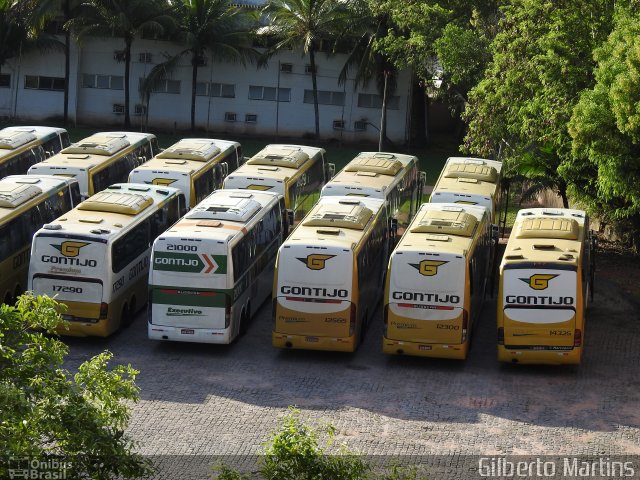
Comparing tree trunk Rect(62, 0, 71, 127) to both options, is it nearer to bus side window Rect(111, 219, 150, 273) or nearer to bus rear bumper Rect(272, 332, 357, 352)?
bus side window Rect(111, 219, 150, 273)

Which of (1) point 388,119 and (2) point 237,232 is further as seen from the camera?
(1) point 388,119

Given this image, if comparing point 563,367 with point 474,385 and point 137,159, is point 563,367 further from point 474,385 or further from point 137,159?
point 137,159

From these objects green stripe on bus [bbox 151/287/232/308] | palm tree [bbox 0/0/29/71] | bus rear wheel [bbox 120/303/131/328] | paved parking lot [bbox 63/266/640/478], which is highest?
palm tree [bbox 0/0/29/71]

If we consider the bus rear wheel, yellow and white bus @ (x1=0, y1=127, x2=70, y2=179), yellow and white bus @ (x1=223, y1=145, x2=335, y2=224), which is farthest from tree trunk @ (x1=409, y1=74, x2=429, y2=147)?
the bus rear wheel

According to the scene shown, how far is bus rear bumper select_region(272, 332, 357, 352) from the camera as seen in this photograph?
2570cm

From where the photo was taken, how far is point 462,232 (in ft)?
88.4

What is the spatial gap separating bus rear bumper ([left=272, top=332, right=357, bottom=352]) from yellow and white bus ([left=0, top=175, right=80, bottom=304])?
6.42m

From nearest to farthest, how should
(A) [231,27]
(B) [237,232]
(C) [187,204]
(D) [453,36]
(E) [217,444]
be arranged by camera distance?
(E) [217,444] < (B) [237,232] < (C) [187,204] < (D) [453,36] < (A) [231,27]

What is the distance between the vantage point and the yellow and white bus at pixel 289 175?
1298 inches

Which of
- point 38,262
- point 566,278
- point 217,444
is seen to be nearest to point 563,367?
point 566,278

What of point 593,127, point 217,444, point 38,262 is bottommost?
point 217,444

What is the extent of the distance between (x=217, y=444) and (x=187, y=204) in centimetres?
1287

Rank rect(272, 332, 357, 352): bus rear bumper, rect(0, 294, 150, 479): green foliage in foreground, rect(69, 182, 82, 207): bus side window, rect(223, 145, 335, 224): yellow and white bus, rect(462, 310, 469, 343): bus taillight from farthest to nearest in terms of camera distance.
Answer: rect(223, 145, 335, 224): yellow and white bus, rect(69, 182, 82, 207): bus side window, rect(272, 332, 357, 352): bus rear bumper, rect(462, 310, 469, 343): bus taillight, rect(0, 294, 150, 479): green foliage in foreground

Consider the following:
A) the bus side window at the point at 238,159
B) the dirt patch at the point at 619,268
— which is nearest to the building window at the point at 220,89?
the bus side window at the point at 238,159
